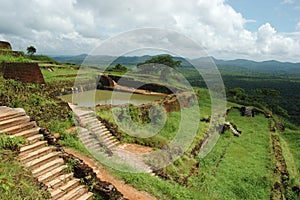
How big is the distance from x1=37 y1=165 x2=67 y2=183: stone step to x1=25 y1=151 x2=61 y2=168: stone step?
32 centimetres

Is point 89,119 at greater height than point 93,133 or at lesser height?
greater

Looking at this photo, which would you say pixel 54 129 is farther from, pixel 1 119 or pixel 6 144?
pixel 6 144

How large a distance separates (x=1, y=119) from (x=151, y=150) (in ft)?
18.4

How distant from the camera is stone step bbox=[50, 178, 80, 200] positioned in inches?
212

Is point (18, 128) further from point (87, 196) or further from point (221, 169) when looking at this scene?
point (221, 169)

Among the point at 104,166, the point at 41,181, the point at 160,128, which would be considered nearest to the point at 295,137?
the point at 160,128

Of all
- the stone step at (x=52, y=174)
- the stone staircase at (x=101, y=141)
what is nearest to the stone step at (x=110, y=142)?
the stone staircase at (x=101, y=141)

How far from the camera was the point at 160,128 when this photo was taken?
13.1m

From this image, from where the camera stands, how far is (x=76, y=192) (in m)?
5.78

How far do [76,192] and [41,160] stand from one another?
113cm

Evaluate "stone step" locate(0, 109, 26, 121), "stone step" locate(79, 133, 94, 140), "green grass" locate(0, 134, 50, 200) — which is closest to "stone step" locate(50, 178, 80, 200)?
"green grass" locate(0, 134, 50, 200)

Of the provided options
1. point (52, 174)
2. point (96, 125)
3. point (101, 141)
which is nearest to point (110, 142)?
point (101, 141)

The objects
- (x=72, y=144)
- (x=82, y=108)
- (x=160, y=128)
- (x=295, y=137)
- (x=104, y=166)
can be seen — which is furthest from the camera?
(x=295, y=137)

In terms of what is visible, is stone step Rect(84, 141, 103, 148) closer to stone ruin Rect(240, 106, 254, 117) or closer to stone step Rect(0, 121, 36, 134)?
stone step Rect(0, 121, 36, 134)
